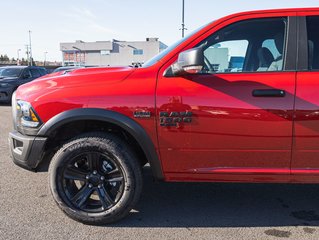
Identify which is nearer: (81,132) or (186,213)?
(81,132)

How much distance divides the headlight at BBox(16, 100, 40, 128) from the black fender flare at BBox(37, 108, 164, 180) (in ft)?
0.36

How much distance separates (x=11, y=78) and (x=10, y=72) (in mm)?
614

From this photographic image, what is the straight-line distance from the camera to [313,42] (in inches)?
117

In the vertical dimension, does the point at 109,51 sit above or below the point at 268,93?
above

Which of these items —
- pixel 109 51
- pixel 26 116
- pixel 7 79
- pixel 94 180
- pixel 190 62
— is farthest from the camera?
pixel 109 51

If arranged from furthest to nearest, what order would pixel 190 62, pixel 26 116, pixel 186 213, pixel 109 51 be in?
pixel 109 51 → pixel 186 213 → pixel 26 116 → pixel 190 62

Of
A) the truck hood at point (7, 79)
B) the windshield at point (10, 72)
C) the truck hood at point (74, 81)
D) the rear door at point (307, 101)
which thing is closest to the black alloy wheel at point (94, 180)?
the truck hood at point (74, 81)

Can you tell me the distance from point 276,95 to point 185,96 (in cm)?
78

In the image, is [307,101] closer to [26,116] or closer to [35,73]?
[26,116]

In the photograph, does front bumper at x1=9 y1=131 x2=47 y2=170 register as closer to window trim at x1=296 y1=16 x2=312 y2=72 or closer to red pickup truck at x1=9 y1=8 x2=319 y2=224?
red pickup truck at x1=9 y1=8 x2=319 y2=224

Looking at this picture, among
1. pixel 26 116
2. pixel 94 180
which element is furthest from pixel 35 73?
pixel 94 180

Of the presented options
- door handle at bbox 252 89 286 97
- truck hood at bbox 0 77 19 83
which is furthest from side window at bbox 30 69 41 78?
door handle at bbox 252 89 286 97

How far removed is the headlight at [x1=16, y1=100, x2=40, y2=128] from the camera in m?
3.04

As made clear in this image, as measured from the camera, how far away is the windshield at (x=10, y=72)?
13.4m
